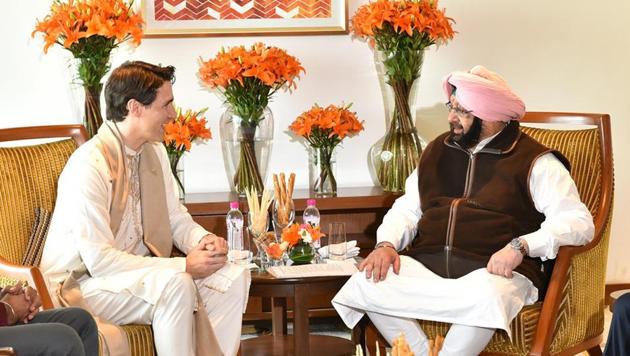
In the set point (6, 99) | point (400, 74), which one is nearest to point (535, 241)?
point (400, 74)

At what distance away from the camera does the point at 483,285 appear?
12.6ft

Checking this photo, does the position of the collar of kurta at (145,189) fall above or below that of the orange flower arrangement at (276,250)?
above

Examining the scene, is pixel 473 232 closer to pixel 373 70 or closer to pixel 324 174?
pixel 324 174

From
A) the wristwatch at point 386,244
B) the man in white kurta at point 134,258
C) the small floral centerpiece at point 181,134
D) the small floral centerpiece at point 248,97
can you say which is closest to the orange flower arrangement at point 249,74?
the small floral centerpiece at point 248,97

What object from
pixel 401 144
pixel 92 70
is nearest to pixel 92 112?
pixel 92 70

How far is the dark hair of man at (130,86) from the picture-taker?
400 centimetres

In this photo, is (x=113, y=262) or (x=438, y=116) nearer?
(x=113, y=262)

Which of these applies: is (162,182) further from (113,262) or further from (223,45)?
(223,45)

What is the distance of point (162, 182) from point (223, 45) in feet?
4.31

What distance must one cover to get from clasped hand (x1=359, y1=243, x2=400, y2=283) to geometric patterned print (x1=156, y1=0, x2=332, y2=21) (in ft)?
5.52

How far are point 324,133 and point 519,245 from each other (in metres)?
1.35

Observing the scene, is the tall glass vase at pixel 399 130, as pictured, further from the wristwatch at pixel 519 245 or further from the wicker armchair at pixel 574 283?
the wristwatch at pixel 519 245

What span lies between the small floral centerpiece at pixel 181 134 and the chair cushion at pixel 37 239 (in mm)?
887

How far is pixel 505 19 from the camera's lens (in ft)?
18.3
